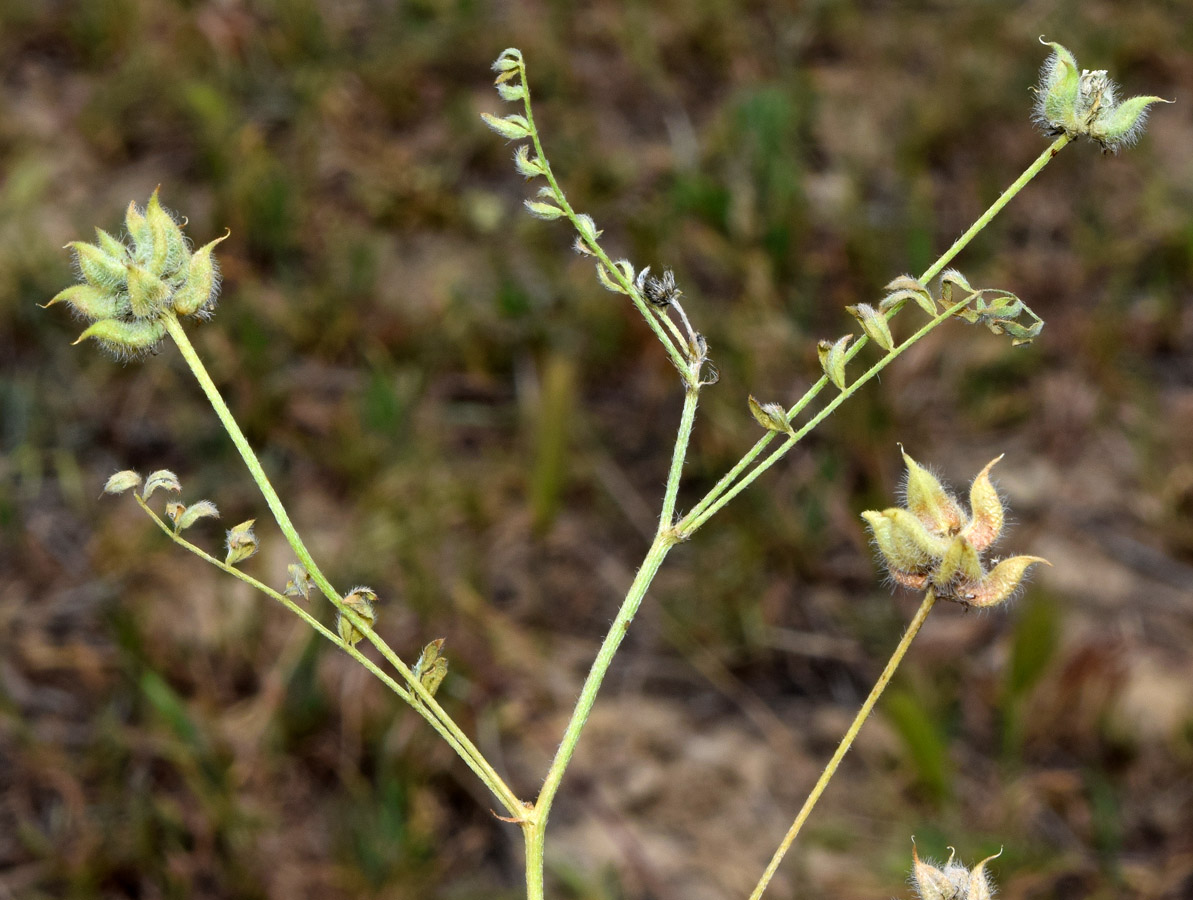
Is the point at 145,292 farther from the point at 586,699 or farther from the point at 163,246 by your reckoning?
the point at 586,699

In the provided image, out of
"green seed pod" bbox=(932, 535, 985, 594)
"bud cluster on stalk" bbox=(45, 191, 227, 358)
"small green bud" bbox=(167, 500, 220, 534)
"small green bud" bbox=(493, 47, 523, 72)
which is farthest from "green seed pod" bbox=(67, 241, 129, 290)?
"green seed pod" bbox=(932, 535, 985, 594)

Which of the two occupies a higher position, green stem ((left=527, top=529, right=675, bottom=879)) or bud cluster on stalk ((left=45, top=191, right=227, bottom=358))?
bud cluster on stalk ((left=45, top=191, right=227, bottom=358))

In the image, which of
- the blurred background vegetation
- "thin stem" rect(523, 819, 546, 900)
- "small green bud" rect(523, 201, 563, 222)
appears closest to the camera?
"thin stem" rect(523, 819, 546, 900)

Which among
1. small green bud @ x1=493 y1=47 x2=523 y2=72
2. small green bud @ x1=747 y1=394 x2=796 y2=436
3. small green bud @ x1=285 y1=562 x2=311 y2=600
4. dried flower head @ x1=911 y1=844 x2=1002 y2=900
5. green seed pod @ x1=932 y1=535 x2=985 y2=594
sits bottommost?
dried flower head @ x1=911 y1=844 x2=1002 y2=900

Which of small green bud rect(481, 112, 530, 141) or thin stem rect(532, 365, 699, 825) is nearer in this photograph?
thin stem rect(532, 365, 699, 825)

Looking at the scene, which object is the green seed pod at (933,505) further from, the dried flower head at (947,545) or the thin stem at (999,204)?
the thin stem at (999,204)

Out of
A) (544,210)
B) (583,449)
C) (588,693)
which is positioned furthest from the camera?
(583,449)

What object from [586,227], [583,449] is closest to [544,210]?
[586,227]

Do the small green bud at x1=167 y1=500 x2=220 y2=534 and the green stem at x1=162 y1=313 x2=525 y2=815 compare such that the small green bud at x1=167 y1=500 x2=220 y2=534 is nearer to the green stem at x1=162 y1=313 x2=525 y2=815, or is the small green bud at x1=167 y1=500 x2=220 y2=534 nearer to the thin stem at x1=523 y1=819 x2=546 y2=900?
the green stem at x1=162 y1=313 x2=525 y2=815
